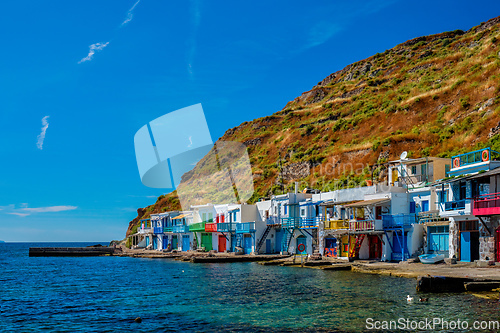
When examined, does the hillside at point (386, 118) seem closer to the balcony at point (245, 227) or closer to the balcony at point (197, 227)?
the balcony at point (245, 227)

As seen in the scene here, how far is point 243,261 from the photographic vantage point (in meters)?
51.3

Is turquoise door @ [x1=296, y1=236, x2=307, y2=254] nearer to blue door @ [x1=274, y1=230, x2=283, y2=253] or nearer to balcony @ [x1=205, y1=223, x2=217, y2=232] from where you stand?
blue door @ [x1=274, y1=230, x2=283, y2=253]

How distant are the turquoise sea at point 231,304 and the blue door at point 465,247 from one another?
7.04 metres

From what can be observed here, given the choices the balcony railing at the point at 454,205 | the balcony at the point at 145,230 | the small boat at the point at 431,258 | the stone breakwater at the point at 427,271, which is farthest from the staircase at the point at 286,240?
the balcony at the point at 145,230


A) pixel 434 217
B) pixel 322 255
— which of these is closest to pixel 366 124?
pixel 322 255

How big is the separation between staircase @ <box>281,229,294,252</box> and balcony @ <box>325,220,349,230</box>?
7.23m

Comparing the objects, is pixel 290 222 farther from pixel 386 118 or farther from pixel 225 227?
pixel 386 118

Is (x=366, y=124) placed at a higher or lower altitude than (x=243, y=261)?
higher

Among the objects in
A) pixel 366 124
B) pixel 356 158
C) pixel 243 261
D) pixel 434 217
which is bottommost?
pixel 243 261

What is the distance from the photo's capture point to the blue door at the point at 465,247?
33562 millimetres

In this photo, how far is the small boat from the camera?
34531mm

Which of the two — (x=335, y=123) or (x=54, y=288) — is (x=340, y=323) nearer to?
(x=54, y=288)

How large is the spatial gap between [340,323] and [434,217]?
21.2 meters

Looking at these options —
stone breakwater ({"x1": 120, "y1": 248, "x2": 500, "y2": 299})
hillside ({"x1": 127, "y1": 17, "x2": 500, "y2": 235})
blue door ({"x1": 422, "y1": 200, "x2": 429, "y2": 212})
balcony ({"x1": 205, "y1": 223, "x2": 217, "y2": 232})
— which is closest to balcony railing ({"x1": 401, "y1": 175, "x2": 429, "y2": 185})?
blue door ({"x1": 422, "y1": 200, "x2": 429, "y2": 212})
